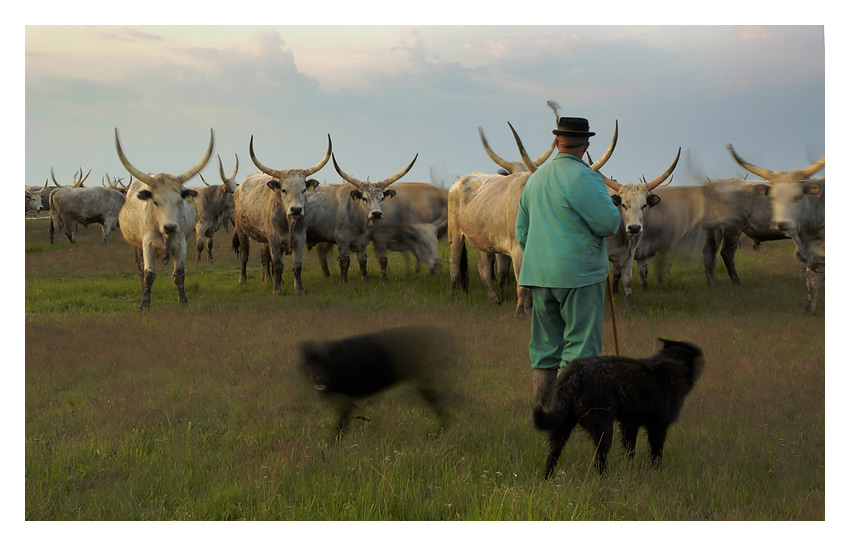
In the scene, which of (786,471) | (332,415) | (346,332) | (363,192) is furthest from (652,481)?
(363,192)

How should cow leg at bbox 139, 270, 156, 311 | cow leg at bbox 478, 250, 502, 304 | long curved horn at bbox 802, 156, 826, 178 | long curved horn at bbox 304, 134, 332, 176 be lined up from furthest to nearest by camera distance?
long curved horn at bbox 304, 134, 332, 176 → cow leg at bbox 478, 250, 502, 304 → cow leg at bbox 139, 270, 156, 311 → long curved horn at bbox 802, 156, 826, 178

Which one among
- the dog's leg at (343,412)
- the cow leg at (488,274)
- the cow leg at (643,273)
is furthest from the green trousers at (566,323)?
the cow leg at (643,273)

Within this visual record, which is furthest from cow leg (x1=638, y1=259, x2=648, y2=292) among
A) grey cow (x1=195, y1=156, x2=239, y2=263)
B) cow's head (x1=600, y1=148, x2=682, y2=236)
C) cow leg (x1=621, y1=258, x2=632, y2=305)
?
grey cow (x1=195, y1=156, x2=239, y2=263)

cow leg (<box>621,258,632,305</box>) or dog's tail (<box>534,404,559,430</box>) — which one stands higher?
cow leg (<box>621,258,632,305</box>)

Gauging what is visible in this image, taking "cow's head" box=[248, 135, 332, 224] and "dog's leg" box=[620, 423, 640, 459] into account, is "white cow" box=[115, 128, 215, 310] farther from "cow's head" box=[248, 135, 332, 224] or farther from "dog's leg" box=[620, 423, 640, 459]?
"dog's leg" box=[620, 423, 640, 459]

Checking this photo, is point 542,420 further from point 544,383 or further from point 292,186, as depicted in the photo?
point 292,186

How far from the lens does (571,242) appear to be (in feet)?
13.1

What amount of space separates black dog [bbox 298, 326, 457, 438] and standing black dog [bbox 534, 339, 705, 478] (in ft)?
3.65

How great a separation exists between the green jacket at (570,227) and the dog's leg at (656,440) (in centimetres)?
92

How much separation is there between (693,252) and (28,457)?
12138 mm

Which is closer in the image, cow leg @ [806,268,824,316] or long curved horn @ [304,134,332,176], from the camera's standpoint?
cow leg @ [806,268,824,316]

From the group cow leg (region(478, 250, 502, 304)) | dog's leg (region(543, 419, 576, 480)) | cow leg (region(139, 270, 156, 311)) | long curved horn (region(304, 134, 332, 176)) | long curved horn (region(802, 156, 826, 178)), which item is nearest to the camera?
dog's leg (region(543, 419, 576, 480))

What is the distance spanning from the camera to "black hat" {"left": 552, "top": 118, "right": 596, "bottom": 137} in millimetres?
4055

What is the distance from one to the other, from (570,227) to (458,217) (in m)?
7.48
